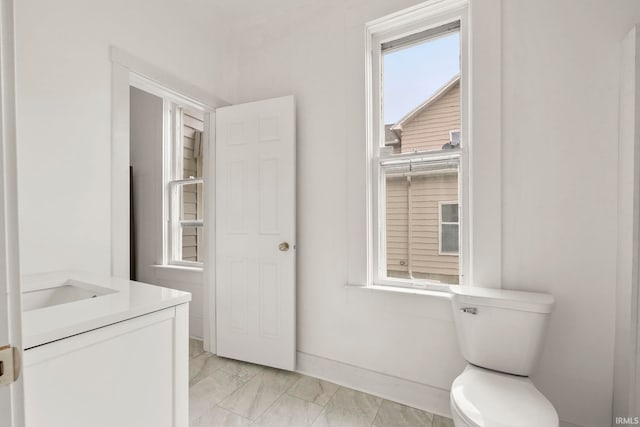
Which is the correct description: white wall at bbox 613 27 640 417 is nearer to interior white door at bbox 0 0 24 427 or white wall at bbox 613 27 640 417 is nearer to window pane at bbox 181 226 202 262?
interior white door at bbox 0 0 24 427

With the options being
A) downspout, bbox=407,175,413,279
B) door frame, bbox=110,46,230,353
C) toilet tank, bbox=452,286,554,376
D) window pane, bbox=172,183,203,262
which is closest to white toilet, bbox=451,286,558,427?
toilet tank, bbox=452,286,554,376

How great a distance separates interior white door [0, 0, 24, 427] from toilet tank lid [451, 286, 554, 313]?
1621 millimetres

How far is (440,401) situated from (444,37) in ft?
7.40

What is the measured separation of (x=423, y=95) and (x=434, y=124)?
0.69 feet

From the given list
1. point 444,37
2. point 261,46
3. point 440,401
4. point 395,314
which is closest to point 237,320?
point 395,314

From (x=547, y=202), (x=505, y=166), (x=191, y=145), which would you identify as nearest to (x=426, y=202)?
(x=505, y=166)

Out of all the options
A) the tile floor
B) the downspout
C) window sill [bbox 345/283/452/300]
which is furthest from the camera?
the downspout

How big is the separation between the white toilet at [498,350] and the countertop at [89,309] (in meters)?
1.20

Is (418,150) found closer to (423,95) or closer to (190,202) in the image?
(423,95)

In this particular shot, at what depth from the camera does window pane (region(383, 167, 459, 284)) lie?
1.90 meters

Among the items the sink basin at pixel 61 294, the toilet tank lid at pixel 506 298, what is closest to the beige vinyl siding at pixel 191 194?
the sink basin at pixel 61 294

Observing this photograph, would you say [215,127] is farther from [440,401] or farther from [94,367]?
[440,401]

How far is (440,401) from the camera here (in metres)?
1.78

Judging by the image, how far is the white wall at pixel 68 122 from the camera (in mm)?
1436
